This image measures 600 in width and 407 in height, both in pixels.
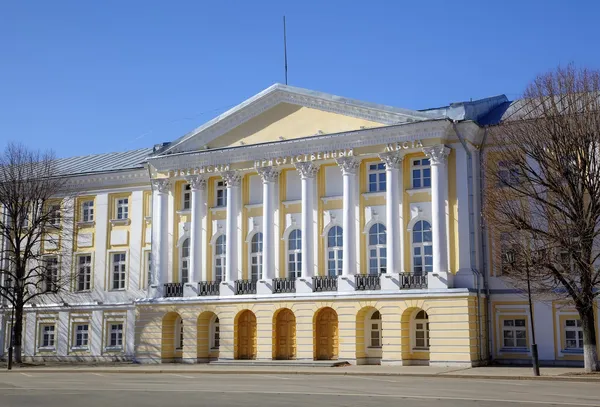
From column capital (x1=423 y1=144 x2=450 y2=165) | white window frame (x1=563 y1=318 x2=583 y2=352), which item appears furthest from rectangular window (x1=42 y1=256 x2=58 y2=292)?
white window frame (x1=563 y1=318 x2=583 y2=352)

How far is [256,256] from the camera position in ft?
131

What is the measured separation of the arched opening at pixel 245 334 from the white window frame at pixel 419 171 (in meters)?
10.2

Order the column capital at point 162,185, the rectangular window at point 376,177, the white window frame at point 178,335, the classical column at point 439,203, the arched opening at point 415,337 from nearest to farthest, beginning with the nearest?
the classical column at point 439,203
the arched opening at point 415,337
the rectangular window at point 376,177
the white window frame at point 178,335
the column capital at point 162,185

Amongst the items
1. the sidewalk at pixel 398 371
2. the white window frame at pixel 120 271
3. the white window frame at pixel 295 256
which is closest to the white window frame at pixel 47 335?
the white window frame at pixel 120 271

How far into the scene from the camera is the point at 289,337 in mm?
38406

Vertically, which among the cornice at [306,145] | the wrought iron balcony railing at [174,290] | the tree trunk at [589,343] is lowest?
the tree trunk at [589,343]

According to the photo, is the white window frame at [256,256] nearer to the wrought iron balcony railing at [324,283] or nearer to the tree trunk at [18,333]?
the wrought iron balcony railing at [324,283]

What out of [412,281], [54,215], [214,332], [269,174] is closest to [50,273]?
[54,215]

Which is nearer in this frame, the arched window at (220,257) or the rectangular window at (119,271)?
the arched window at (220,257)

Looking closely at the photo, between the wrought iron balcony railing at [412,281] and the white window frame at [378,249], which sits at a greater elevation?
the white window frame at [378,249]

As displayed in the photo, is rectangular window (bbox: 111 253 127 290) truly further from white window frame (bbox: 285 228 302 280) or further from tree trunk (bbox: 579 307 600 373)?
tree trunk (bbox: 579 307 600 373)

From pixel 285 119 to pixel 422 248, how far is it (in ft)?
30.3

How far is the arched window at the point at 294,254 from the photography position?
38562 mm

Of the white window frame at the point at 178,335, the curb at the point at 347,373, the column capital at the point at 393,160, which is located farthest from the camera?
the white window frame at the point at 178,335
